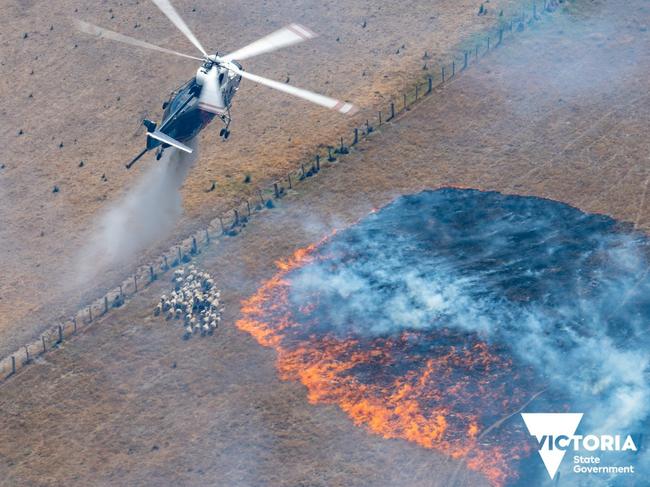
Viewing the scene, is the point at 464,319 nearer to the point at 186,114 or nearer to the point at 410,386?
the point at 410,386

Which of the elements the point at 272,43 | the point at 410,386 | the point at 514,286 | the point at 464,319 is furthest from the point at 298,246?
the point at 514,286

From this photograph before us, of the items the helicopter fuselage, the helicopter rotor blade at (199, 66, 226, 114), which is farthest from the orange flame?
the helicopter rotor blade at (199, 66, 226, 114)

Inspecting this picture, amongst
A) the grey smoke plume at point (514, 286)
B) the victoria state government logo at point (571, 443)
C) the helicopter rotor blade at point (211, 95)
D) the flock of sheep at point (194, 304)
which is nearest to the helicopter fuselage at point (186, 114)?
the helicopter rotor blade at point (211, 95)

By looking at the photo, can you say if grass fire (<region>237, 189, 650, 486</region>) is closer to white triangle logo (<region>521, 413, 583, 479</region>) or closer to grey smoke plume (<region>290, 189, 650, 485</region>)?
grey smoke plume (<region>290, 189, 650, 485</region>)

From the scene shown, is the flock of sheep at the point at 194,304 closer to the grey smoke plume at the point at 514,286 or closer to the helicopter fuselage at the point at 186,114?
the grey smoke plume at the point at 514,286

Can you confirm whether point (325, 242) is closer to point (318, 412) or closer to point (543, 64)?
point (318, 412)

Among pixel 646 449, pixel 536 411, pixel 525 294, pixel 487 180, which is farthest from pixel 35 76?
pixel 646 449
